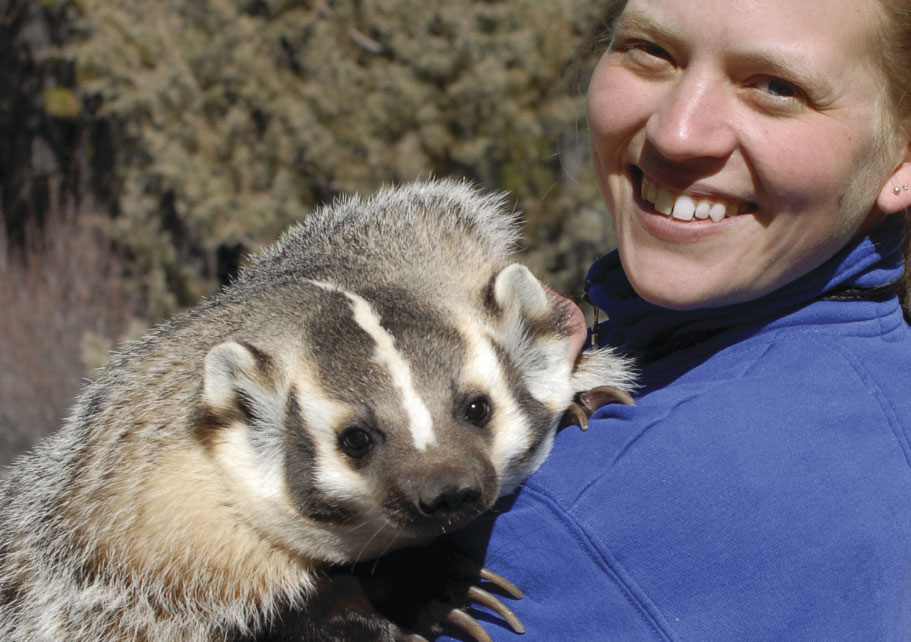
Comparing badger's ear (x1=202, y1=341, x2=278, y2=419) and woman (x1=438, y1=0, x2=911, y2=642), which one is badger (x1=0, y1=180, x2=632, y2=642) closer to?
badger's ear (x1=202, y1=341, x2=278, y2=419)

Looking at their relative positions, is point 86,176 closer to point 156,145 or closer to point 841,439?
point 156,145

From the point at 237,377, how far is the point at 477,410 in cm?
49

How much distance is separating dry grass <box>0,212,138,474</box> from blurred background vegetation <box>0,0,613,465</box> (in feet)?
0.06

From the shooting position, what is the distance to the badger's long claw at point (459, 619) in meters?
1.75

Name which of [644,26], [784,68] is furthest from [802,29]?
[644,26]

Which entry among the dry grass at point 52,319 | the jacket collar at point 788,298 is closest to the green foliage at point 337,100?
the dry grass at point 52,319

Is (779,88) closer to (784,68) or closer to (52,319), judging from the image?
(784,68)

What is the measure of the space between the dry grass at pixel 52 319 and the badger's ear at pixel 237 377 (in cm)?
530

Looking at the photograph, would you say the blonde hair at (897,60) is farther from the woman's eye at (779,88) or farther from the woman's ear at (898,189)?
the woman's eye at (779,88)

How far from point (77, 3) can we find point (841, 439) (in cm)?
772

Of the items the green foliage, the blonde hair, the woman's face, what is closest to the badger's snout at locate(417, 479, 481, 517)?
the woman's face

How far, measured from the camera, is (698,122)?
6.07 ft

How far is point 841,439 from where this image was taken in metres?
1.68

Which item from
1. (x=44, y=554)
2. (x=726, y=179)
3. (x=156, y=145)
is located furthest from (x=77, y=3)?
(x=726, y=179)
